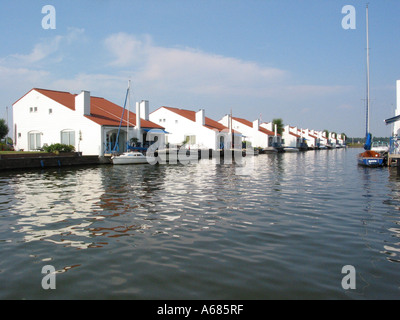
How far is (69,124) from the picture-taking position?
41.2 m

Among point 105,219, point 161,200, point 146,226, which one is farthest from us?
point 161,200

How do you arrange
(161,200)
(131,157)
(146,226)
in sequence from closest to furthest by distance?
(146,226) → (161,200) → (131,157)

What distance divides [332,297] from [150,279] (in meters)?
3.15

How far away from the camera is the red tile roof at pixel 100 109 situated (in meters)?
41.8

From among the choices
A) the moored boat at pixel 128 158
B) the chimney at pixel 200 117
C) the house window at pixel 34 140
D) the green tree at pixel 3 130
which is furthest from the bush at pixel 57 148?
the green tree at pixel 3 130

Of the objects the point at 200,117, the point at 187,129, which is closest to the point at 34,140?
the point at 187,129

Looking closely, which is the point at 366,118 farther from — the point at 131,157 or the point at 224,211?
the point at 224,211

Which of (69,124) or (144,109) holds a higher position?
(144,109)

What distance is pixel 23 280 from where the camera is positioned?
6340 millimetres

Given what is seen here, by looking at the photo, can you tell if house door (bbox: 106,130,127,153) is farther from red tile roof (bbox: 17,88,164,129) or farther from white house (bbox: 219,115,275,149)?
white house (bbox: 219,115,275,149)

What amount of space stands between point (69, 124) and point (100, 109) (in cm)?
663

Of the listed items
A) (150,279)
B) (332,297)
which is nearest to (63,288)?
(150,279)

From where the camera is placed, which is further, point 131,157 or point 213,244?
point 131,157

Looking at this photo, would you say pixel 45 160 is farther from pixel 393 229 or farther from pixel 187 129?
pixel 187 129
